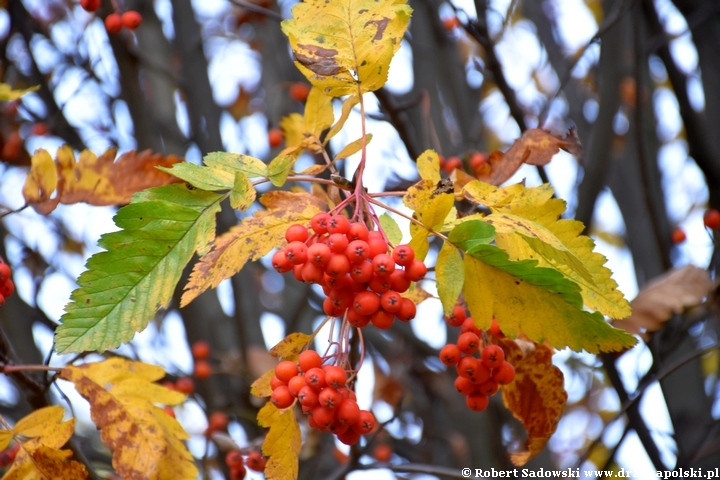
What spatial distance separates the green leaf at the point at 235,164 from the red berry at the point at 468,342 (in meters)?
0.52

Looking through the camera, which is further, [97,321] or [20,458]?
[20,458]

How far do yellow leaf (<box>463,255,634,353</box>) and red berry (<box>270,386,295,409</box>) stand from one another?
378 millimetres

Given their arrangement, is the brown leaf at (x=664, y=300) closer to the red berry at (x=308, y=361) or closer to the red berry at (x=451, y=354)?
the red berry at (x=451, y=354)

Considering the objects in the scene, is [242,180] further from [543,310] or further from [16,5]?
[16,5]

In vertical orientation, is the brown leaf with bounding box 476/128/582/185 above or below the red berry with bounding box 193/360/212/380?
above

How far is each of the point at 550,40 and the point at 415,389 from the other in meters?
2.14

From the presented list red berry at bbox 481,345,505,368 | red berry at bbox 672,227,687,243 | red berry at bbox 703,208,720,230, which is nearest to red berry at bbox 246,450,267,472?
red berry at bbox 481,345,505,368

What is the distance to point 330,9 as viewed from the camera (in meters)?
1.34

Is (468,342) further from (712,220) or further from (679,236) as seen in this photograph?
(679,236)

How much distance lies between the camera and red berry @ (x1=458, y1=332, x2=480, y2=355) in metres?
1.34

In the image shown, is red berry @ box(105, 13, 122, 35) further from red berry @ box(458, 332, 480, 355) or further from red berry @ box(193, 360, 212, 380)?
red berry @ box(458, 332, 480, 355)

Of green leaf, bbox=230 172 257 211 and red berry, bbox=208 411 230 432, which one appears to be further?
red berry, bbox=208 411 230 432

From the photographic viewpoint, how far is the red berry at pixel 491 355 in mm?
1319


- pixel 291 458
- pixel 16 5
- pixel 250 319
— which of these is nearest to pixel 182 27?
pixel 16 5
